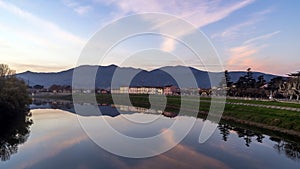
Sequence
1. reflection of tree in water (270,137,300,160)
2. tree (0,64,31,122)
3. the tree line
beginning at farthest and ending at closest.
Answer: the tree line
tree (0,64,31,122)
reflection of tree in water (270,137,300,160)

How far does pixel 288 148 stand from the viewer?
23.2 m

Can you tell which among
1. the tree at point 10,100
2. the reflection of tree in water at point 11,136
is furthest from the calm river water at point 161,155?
the tree at point 10,100

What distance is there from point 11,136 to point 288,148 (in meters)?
26.0

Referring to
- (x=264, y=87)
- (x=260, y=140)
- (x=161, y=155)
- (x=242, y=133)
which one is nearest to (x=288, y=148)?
(x=260, y=140)

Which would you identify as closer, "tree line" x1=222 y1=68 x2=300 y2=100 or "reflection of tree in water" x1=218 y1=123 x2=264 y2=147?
"reflection of tree in water" x1=218 y1=123 x2=264 y2=147

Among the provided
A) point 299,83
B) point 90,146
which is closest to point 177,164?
point 90,146

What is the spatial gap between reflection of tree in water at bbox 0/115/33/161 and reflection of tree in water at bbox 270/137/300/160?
20.8 meters

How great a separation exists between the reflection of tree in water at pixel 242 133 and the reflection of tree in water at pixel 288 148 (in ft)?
6.58

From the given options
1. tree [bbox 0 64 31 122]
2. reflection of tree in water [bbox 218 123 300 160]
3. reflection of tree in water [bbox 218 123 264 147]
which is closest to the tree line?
reflection of tree in water [bbox 218 123 264 147]

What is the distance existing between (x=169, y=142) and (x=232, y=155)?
19.9ft

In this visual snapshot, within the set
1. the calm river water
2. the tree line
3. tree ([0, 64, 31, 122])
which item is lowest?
the calm river water

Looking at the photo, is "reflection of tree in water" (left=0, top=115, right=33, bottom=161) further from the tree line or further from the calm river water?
the tree line

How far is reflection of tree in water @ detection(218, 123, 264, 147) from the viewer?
27.4 m

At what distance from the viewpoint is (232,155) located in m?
21.0
